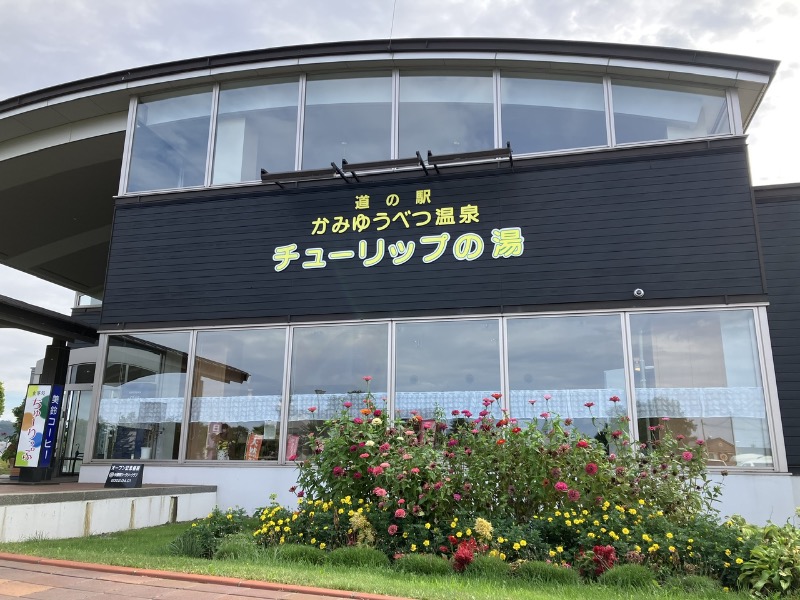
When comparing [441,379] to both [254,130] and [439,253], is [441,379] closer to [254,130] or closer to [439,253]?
[439,253]

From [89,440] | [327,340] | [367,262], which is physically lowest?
[89,440]

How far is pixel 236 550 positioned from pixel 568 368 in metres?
4.85

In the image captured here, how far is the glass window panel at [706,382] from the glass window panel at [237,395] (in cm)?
496

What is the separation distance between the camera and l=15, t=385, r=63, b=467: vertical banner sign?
11.9 meters

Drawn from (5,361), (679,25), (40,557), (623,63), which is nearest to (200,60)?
(623,63)

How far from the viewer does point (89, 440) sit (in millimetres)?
9836

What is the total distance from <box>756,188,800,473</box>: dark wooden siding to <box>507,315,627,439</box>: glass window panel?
2.13 meters

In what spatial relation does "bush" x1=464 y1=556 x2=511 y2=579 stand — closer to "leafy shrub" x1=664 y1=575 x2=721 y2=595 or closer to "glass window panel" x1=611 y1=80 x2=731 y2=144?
"leafy shrub" x1=664 y1=575 x2=721 y2=595

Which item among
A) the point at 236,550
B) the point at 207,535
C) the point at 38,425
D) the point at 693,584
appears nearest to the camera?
the point at 693,584

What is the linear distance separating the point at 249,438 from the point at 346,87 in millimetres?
5657

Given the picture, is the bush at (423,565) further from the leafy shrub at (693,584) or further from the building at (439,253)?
the building at (439,253)

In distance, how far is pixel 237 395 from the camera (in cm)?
946

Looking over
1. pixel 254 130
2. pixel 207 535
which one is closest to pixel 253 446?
pixel 207 535

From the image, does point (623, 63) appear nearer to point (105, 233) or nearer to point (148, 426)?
point (148, 426)
